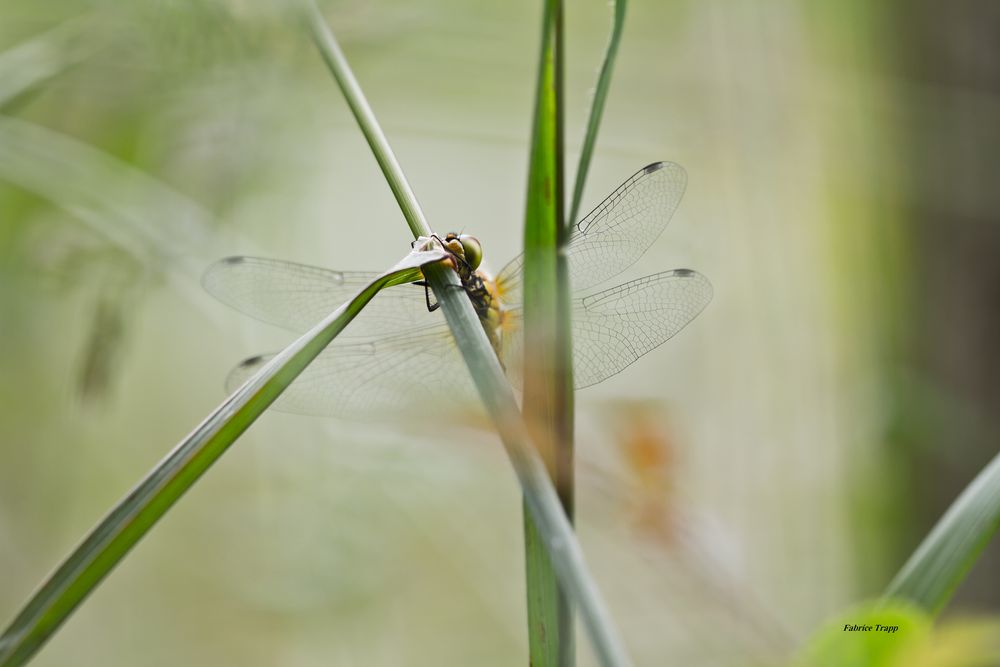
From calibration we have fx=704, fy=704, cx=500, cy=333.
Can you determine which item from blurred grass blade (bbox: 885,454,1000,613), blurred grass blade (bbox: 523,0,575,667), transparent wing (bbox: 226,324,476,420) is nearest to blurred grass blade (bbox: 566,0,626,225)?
blurred grass blade (bbox: 523,0,575,667)

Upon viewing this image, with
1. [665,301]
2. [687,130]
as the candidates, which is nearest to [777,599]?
[687,130]

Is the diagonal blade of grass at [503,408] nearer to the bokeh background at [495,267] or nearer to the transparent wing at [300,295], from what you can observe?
the transparent wing at [300,295]

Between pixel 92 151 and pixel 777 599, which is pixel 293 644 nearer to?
pixel 92 151

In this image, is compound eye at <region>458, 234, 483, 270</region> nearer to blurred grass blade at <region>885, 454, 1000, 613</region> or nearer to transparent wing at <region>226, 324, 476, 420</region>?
transparent wing at <region>226, 324, 476, 420</region>

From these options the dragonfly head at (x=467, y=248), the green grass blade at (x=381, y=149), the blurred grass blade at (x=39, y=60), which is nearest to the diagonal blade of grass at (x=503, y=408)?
the green grass blade at (x=381, y=149)

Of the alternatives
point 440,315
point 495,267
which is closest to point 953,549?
point 440,315

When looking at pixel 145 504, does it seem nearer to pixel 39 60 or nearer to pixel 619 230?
pixel 619 230
